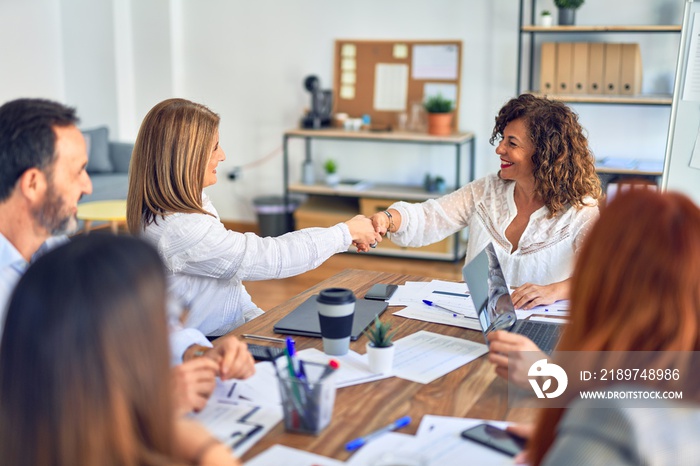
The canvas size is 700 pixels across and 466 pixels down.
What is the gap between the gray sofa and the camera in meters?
5.46

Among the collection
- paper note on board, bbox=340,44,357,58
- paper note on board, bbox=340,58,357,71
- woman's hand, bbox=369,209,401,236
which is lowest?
woman's hand, bbox=369,209,401,236

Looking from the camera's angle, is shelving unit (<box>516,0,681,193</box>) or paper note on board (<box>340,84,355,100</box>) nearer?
shelving unit (<box>516,0,681,193</box>)

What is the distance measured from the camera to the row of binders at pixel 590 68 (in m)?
4.58

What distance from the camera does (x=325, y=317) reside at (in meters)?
1.59

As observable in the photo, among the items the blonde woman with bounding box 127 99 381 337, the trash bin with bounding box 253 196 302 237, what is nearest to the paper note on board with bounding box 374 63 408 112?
the trash bin with bounding box 253 196 302 237

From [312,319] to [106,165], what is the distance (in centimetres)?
431

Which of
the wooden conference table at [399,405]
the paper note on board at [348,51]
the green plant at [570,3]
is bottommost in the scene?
the wooden conference table at [399,405]

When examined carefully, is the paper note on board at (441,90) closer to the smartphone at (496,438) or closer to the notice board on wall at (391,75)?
the notice board on wall at (391,75)

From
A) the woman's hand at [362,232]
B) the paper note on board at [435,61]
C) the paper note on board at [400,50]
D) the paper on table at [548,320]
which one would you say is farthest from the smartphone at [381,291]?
the paper note on board at [400,50]

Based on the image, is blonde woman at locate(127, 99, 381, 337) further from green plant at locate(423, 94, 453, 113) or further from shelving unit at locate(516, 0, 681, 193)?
green plant at locate(423, 94, 453, 113)

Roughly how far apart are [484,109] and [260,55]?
64.8 inches

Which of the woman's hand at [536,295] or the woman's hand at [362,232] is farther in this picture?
the woman's hand at [362,232]

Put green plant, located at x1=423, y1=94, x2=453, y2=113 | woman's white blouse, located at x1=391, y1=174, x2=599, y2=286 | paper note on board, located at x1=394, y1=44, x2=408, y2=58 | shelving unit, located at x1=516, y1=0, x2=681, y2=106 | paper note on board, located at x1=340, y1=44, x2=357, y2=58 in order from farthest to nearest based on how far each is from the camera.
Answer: paper note on board, located at x1=340, y1=44, x2=357, y2=58 → paper note on board, located at x1=394, y1=44, x2=408, y2=58 → green plant, located at x1=423, y1=94, x2=453, y2=113 → shelving unit, located at x1=516, y1=0, x2=681, y2=106 → woman's white blouse, located at x1=391, y1=174, x2=599, y2=286

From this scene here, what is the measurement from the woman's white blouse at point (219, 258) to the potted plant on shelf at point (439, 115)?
2947 mm
